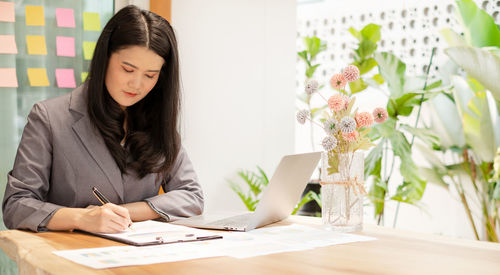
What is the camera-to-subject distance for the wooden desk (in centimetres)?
108

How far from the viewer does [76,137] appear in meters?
1.82

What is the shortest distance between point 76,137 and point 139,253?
74 cm

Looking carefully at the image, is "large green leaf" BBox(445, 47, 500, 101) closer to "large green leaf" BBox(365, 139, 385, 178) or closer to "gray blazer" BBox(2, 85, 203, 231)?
"large green leaf" BBox(365, 139, 385, 178)

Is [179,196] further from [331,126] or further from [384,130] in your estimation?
[384,130]

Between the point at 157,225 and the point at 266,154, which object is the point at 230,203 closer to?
the point at 266,154

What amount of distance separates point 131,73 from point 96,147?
0.89ft

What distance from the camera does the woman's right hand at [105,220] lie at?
1433 mm

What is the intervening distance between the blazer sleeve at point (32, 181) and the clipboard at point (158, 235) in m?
0.21

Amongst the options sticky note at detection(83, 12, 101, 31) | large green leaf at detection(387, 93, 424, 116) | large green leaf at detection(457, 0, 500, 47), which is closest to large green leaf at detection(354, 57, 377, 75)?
large green leaf at detection(387, 93, 424, 116)

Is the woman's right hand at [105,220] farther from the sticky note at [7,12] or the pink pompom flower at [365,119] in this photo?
the sticky note at [7,12]

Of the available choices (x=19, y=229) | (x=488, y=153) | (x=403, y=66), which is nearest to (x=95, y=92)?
(x=19, y=229)

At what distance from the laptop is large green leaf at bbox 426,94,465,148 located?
106 inches

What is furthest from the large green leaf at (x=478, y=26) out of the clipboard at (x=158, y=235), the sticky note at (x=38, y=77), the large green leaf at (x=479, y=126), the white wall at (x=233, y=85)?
the clipboard at (x=158, y=235)

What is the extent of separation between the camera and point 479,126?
3.75 metres
